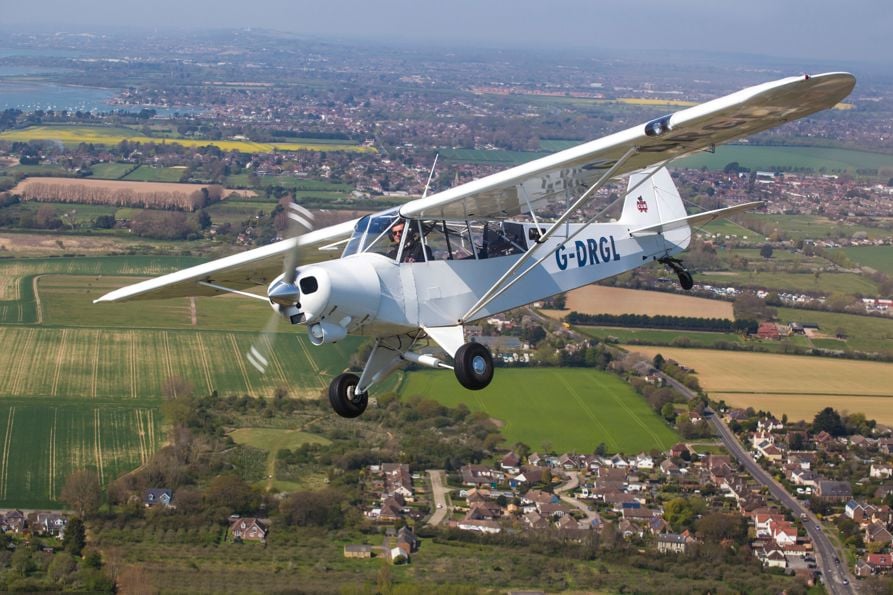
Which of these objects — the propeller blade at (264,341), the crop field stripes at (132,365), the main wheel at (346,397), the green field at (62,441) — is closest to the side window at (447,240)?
the main wheel at (346,397)

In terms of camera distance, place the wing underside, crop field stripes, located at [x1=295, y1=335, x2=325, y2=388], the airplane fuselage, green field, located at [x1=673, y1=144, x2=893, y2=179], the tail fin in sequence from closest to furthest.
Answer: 1. the wing underside
2. the airplane fuselage
3. the tail fin
4. crop field stripes, located at [x1=295, y1=335, x2=325, y2=388]
5. green field, located at [x1=673, y1=144, x2=893, y2=179]

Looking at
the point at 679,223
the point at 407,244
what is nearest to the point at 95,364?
the point at 679,223

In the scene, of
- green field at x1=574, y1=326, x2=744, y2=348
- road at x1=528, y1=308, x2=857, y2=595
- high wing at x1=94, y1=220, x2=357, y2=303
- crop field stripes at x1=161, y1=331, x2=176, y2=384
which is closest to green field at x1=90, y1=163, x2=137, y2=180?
crop field stripes at x1=161, y1=331, x2=176, y2=384

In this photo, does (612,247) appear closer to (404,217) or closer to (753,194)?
(404,217)

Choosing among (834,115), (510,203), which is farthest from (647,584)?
(834,115)

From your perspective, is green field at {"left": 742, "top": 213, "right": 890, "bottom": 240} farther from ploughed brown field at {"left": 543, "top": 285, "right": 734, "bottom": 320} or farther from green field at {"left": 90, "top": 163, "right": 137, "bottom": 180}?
green field at {"left": 90, "top": 163, "right": 137, "bottom": 180}

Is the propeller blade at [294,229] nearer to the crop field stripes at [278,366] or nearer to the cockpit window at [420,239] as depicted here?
the cockpit window at [420,239]

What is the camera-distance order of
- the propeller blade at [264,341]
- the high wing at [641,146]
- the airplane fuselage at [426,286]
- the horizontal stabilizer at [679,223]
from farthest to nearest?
1. the horizontal stabilizer at [679,223]
2. the propeller blade at [264,341]
3. the airplane fuselage at [426,286]
4. the high wing at [641,146]
